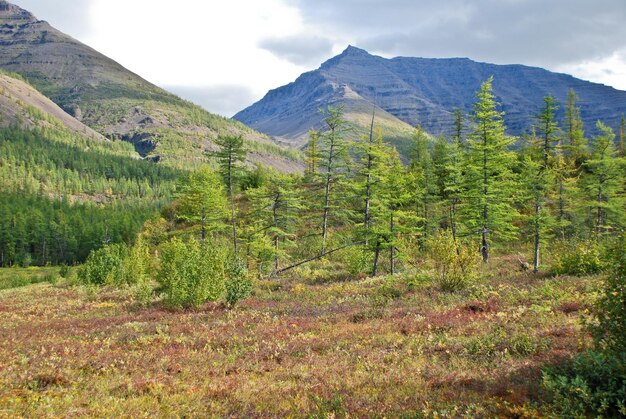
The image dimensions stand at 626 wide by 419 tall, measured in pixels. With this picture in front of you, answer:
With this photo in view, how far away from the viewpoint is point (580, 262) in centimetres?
1847

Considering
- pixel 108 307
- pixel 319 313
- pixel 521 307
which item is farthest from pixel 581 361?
pixel 108 307

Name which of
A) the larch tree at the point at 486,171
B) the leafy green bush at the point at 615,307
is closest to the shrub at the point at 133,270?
the larch tree at the point at 486,171

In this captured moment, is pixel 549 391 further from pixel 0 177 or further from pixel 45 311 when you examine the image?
pixel 0 177

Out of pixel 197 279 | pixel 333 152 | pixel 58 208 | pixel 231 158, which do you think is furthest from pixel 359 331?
pixel 58 208

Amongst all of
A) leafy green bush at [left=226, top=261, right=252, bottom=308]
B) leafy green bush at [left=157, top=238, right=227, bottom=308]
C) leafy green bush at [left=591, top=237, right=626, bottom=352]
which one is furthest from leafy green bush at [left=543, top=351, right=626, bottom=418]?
leafy green bush at [left=157, top=238, right=227, bottom=308]

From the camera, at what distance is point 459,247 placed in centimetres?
1962

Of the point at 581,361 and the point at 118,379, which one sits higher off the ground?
the point at 581,361

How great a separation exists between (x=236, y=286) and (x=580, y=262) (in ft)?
54.4

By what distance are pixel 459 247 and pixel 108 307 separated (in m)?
19.6

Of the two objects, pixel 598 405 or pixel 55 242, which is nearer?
pixel 598 405

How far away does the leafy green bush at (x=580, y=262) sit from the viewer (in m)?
18.0

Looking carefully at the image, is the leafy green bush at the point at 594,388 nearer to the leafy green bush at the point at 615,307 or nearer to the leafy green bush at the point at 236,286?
the leafy green bush at the point at 615,307

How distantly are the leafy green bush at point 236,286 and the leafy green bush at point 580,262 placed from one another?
15460 millimetres

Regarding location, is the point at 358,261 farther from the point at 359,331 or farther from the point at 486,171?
the point at 359,331
